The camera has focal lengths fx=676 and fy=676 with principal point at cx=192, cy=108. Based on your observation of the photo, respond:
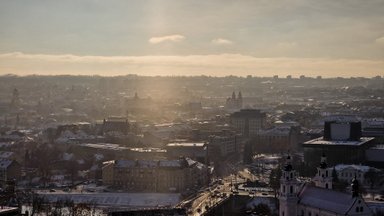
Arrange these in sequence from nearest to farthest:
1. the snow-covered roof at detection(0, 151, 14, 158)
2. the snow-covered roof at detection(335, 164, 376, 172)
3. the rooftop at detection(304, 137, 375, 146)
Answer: the snow-covered roof at detection(335, 164, 376, 172)
the rooftop at detection(304, 137, 375, 146)
the snow-covered roof at detection(0, 151, 14, 158)

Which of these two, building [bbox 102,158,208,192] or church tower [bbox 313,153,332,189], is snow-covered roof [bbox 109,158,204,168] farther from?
church tower [bbox 313,153,332,189]

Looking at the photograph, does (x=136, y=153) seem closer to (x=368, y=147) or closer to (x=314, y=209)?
(x=368, y=147)

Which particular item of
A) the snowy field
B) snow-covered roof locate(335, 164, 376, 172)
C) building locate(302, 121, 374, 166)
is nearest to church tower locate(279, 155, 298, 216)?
the snowy field

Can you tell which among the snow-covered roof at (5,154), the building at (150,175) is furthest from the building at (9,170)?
the building at (150,175)

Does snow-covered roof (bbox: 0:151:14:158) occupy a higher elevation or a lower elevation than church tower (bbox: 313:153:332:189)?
lower

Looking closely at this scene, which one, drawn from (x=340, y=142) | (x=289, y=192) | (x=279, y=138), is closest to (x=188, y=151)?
(x=340, y=142)

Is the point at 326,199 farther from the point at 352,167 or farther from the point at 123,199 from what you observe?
the point at 352,167

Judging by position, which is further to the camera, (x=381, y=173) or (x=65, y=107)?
(x=65, y=107)

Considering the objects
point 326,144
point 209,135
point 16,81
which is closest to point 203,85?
point 16,81
